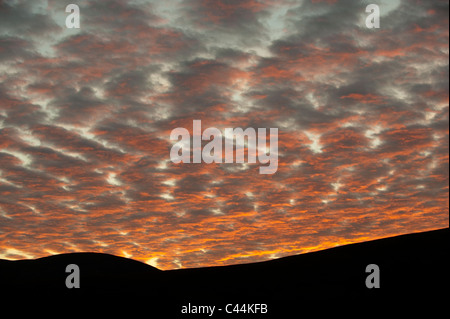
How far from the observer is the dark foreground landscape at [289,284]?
79.3 ft

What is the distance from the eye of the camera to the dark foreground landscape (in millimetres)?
24172

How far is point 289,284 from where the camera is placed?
29.2 meters

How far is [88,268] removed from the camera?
2761 inches

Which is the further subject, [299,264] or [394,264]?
[299,264]

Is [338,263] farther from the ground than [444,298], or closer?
farther from the ground

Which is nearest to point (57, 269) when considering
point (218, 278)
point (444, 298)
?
point (218, 278)

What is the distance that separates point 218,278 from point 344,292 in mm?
10318

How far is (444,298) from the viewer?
21609 millimetres
